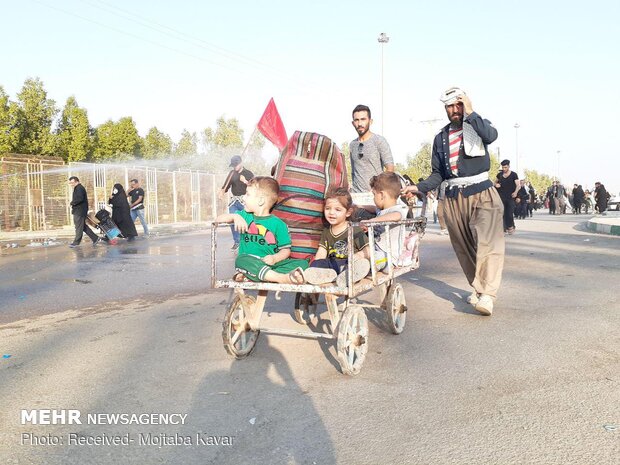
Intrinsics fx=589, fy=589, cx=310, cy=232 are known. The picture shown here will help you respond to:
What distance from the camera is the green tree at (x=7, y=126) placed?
86.5 ft

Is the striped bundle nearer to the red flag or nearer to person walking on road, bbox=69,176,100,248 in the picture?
the red flag

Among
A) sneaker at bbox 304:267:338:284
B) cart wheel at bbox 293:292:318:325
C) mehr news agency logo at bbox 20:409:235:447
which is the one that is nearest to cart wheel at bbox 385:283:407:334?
cart wheel at bbox 293:292:318:325

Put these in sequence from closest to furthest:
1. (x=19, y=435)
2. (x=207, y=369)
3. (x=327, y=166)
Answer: (x=19, y=435) < (x=207, y=369) < (x=327, y=166)

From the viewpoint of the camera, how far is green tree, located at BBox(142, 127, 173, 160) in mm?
38784

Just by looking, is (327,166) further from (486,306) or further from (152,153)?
(152,153)

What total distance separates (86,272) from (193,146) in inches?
1392

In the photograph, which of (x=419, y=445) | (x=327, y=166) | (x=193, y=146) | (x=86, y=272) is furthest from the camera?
(x=193, y=146)

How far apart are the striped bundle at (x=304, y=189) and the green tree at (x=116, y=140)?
3053 centimetres

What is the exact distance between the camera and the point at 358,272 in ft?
13.9

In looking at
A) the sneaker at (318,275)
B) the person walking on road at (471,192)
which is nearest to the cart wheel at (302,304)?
the sneaker at (318,275)

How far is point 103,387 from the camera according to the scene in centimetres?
391

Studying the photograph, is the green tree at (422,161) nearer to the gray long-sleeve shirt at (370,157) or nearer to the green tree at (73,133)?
the green tree at (73,133)

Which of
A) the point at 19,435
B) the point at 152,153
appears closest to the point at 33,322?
the point at 19,435

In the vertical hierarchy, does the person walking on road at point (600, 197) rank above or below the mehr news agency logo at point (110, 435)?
above
